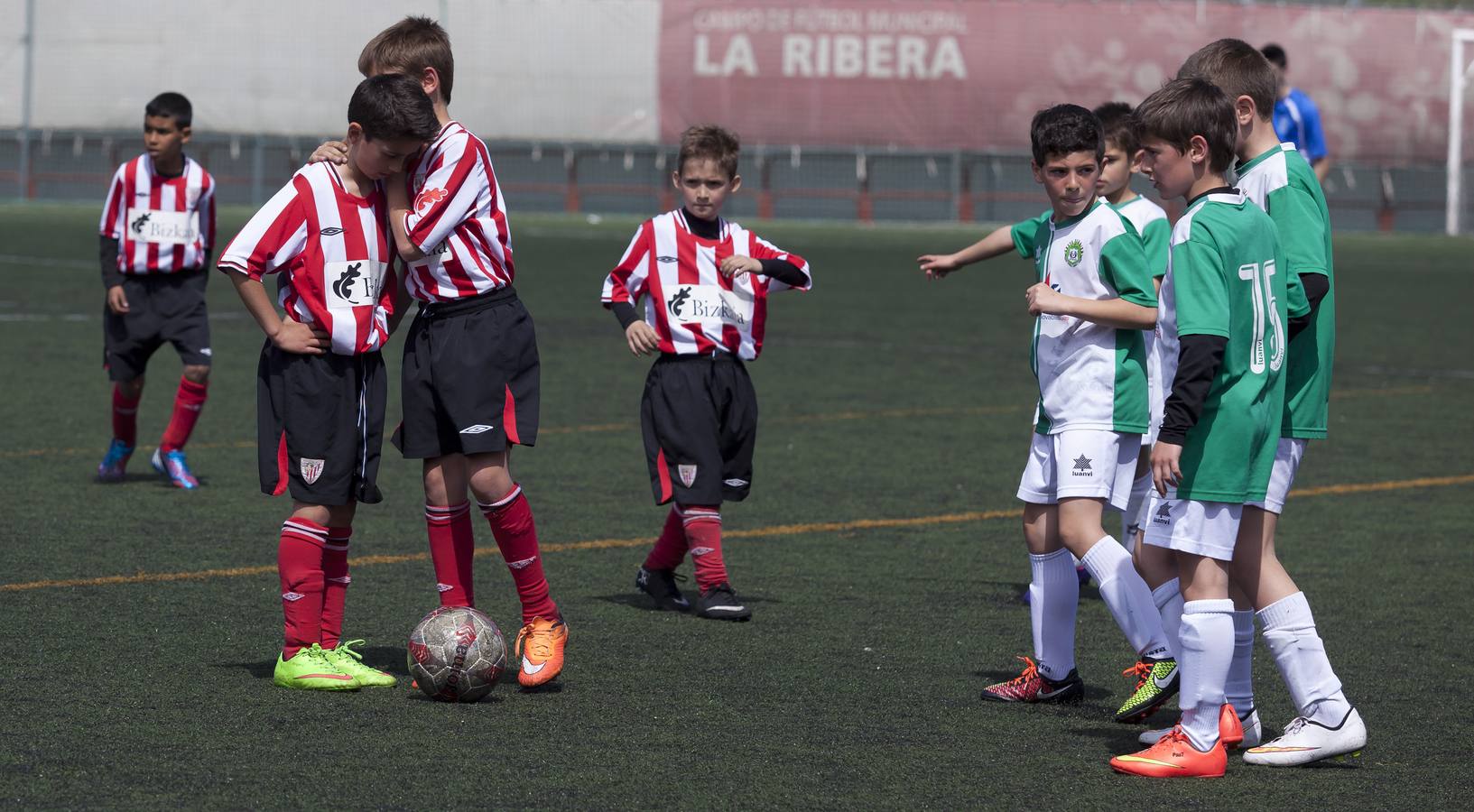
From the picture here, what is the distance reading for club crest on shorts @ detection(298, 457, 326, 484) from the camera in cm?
527

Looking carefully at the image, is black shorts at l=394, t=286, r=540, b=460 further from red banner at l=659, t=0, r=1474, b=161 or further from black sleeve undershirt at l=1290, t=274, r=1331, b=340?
red banner at l=659, t=0, r=1474, b=161

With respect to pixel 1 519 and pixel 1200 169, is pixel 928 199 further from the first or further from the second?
pixel 1200 169

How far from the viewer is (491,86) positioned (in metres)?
39.7

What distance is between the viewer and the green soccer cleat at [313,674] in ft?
16.9

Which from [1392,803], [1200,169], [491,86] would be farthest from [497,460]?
[491,86]

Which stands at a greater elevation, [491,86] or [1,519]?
[491,86]

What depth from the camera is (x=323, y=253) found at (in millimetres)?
5270

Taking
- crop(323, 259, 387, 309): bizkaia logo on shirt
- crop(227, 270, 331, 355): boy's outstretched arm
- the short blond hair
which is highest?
the short blond hair

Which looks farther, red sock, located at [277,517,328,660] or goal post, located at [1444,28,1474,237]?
goal post, located at [1444,28,1474,237]

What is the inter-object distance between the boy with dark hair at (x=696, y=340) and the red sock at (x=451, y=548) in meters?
1.11

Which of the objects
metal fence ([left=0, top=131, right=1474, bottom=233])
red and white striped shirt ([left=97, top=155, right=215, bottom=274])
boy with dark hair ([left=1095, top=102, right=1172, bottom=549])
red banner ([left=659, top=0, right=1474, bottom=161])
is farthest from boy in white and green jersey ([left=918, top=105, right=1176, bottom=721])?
red banner ([left=659, top=0, right=1474, bottom=161])

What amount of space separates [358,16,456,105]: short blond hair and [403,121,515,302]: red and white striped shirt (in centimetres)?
18

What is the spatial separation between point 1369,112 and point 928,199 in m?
8.83

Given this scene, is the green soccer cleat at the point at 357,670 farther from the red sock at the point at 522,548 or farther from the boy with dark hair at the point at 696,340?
the boy with dark hair at the point at 696,340
